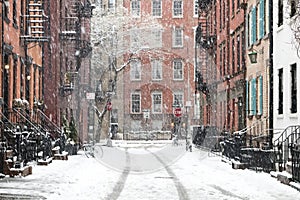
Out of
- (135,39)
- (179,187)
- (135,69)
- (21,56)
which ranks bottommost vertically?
(179,187)

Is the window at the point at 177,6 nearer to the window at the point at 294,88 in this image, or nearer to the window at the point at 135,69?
the window at the point at 135,69

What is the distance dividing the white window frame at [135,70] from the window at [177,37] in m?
4.95

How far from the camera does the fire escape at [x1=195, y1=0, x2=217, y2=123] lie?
42031mm

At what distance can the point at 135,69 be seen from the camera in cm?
6306

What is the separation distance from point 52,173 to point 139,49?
42.6 meters

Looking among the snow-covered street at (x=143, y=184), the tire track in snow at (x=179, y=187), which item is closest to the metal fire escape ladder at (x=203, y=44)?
the snow-covered street at (x=143, y=184)

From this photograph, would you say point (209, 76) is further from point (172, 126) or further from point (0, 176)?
point (0, 176)

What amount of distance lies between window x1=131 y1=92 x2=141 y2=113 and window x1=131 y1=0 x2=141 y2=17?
24.9 ft

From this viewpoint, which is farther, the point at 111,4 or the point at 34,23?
the point at 111,4

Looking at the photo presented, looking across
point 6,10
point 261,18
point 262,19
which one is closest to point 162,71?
point 261,18

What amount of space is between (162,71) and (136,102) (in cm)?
387

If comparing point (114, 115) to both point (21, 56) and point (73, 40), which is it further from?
point (21, 56)

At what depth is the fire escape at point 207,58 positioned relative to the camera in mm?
42031

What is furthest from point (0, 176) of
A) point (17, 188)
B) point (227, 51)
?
point (227, 51)
